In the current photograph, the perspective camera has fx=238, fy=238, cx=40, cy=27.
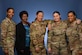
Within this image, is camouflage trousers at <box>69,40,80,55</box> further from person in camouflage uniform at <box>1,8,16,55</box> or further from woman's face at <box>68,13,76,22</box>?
person in camouflage uniform at <box>1,8,16,55</box>

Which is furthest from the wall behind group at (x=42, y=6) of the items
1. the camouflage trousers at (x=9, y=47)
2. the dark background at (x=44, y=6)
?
the camouflage trousers at (x=9, y=47)

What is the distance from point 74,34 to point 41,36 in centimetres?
66

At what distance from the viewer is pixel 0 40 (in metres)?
4.99

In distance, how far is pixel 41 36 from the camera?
4.81 metres

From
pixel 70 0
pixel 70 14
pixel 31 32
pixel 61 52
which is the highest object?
pixel 70 0

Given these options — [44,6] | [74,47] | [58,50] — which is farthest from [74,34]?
[44,6]

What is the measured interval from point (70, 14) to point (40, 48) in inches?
35.7

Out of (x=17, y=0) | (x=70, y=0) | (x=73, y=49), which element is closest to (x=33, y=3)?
(x=17, y=0)

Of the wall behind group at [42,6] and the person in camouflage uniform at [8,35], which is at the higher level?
the wall behind group at [42,6]

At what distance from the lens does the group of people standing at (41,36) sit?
15.3ft

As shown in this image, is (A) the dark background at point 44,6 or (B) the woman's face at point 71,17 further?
(A) the dark background at point 44,6

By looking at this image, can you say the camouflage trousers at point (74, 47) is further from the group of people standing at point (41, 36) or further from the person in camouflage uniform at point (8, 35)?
the person in camouflage uniform at point (8, 35)

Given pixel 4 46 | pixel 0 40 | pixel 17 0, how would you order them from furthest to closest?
pixel 17 0
pixel 0 40
pixel 4 46

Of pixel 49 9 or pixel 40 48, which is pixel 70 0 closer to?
pixel 49 9
